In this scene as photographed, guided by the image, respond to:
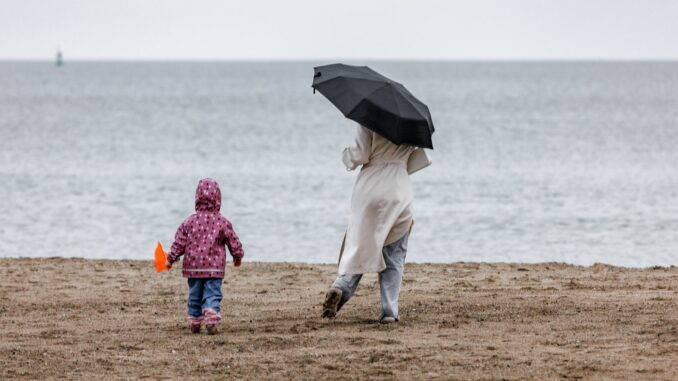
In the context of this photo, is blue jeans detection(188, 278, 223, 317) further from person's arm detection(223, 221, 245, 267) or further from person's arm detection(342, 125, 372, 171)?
person's arm detection(342, 125, 372, 171)

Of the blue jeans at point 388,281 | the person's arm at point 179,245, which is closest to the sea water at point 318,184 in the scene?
the blue jeans at point 388,281

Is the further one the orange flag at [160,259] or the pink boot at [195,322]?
the pink boot at [195,322]

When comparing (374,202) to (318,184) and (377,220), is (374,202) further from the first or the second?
(318,184)

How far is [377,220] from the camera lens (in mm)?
9219

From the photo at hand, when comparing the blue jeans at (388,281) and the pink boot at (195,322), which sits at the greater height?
the blue jeans at (388,281)

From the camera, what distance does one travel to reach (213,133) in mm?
58688

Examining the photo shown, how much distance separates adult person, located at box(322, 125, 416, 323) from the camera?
9.20 metres

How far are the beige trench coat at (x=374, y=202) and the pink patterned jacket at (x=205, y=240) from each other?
0.91 meters

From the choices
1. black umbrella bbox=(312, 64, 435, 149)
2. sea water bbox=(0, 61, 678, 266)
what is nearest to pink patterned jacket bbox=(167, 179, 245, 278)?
black umbrella bbox=(312, 64, 435, 149)

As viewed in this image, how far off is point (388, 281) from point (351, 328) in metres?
0.50

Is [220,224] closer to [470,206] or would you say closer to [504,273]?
[504,273]

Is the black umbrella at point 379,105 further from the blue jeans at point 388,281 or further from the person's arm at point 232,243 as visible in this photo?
the person's arm at point 232,243

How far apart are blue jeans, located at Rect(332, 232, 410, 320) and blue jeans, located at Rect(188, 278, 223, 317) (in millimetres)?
913

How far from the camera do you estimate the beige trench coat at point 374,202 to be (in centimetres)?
919
